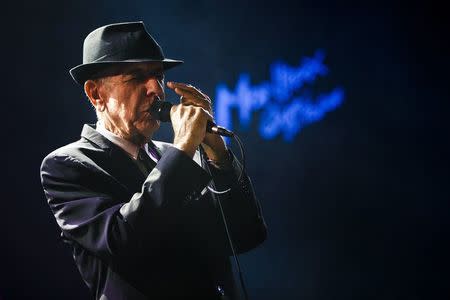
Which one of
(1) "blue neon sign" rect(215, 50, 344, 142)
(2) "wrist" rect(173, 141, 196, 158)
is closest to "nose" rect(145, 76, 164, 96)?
(2) "wrist" rect(173, 141, 196, 158)

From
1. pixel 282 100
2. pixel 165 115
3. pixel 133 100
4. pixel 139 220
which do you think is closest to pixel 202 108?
pixel 165 115

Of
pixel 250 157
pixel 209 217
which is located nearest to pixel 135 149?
pixel 209 217

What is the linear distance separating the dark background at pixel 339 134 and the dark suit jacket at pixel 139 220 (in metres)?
1.49

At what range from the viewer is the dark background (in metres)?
2.95

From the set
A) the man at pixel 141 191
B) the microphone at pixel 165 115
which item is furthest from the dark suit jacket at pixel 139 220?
the microphone at pixel 165 115

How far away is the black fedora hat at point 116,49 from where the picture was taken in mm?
1324

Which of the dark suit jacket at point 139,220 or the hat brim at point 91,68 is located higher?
the hat brim at point 91,68

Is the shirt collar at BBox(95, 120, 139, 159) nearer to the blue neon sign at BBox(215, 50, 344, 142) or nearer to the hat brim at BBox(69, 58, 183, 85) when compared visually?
the hat brim at BBox(69, 58, 183, 85)

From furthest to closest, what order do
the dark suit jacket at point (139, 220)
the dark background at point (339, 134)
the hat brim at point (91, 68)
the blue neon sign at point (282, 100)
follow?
1. the blue neon sign at point (282, 100)
2. the dark background at point (339, 134)
3. the hat brim at point (91, 68)
4. the dark suit jacket at point (139, 220)

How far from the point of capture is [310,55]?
3.17 metres

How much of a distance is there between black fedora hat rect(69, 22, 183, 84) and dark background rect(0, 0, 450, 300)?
4.39 ft

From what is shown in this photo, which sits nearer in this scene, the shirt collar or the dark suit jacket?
the dark suit jacket

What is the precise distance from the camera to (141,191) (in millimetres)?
1061

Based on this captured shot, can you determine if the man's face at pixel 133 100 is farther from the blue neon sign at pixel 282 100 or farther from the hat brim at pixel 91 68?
the blue neon sign at pixel 282 100
